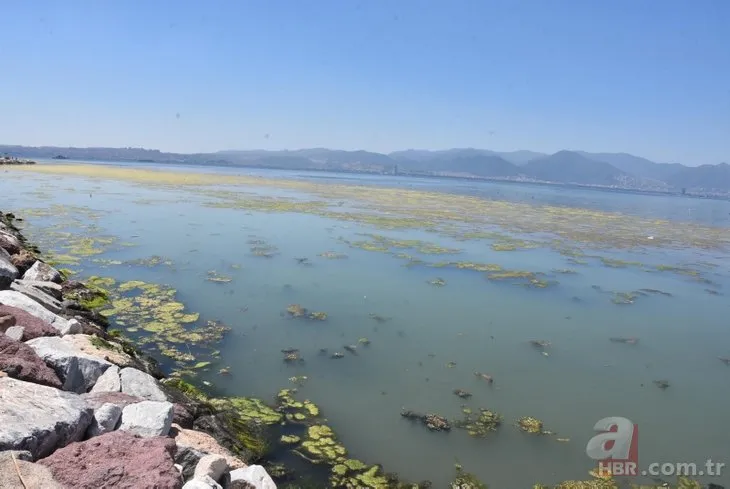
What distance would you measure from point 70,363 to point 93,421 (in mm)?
1370

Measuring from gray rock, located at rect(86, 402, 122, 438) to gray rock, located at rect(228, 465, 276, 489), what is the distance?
129 cm

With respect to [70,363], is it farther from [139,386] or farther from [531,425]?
[531,425]

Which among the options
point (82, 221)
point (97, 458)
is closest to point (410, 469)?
point (97, 458)

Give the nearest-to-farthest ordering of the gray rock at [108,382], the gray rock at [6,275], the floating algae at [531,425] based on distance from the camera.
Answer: the gray rock at [108,382] → the floating algae at [531,425] → the gray rock at [6,275]

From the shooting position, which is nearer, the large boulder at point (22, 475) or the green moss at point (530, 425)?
the large boulder at point (22, 475)

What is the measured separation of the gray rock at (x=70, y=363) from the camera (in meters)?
5.49

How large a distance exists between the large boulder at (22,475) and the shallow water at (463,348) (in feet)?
13.3

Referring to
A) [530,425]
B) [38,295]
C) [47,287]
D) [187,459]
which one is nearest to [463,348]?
[530,425]

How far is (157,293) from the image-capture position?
39.9 feet

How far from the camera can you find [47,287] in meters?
9.74

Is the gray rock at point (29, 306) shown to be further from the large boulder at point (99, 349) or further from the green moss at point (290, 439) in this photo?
the green moss at point (290, 439)

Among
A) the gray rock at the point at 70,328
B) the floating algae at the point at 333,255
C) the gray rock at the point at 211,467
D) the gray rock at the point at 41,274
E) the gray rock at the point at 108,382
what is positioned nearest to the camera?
the gray rock at the point at 211,467

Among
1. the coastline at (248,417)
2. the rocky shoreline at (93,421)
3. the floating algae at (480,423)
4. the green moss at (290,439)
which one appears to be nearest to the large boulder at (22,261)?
the coastline at (248,417)

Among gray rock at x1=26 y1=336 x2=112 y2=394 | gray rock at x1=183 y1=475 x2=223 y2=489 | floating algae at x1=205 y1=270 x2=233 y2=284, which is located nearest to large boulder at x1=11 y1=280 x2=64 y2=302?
gray rock at x1=26 y1=336 x2=112 y2=394
